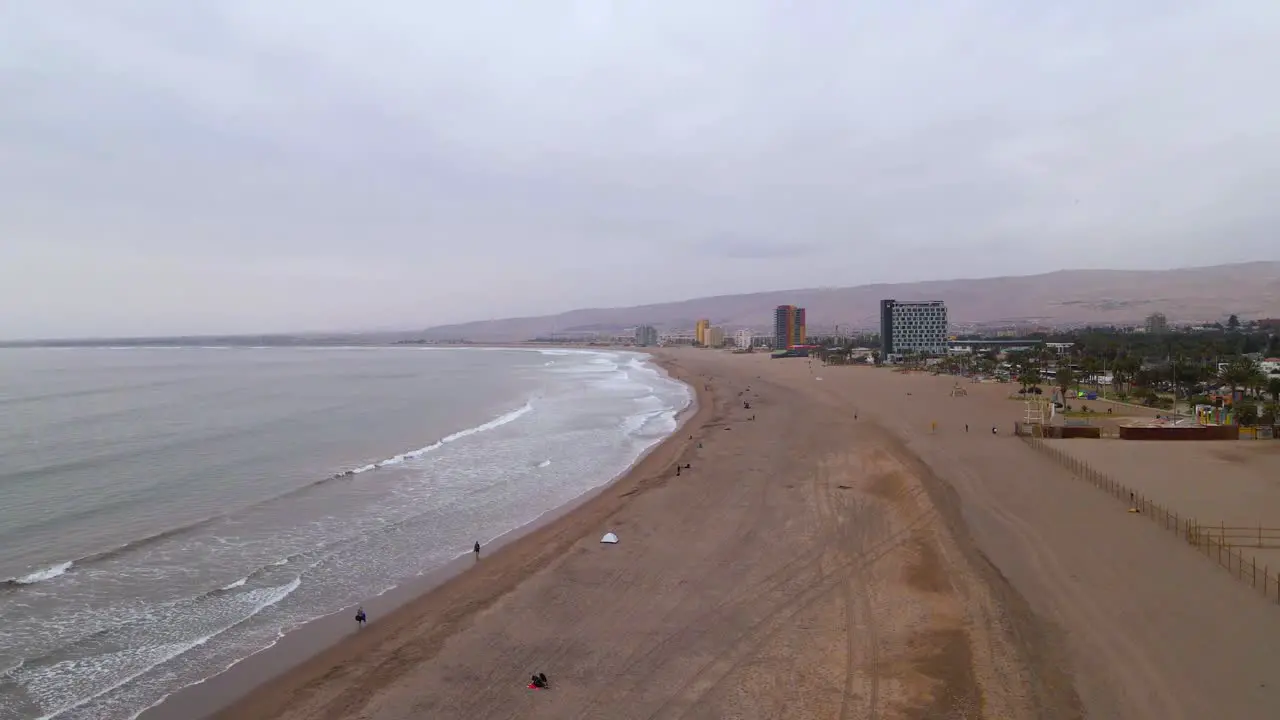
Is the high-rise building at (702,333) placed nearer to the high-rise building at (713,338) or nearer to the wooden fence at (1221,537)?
the high-rise building at (713,338)

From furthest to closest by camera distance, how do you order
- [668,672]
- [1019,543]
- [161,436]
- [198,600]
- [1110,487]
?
1. [161,436]
2. [1110,487]
3. [1019,543]
4. [198,600]
5. [668,672]

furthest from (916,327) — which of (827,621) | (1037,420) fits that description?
(827,621)

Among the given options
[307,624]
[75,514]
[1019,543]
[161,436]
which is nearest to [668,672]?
[307,624]

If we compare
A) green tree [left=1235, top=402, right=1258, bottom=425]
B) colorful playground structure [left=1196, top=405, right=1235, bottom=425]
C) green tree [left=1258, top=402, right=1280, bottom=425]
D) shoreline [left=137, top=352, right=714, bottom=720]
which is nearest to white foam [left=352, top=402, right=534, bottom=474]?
shoreline [left=137, top=352, right=714, bottom=720]

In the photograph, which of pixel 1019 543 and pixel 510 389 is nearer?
pixel 1019 543

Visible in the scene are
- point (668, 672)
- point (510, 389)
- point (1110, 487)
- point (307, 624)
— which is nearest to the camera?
point (668, 672)

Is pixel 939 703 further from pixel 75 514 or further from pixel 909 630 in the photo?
pixel 75 514

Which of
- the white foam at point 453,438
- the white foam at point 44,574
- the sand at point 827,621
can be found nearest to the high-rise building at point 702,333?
the white foam at point 453,438
